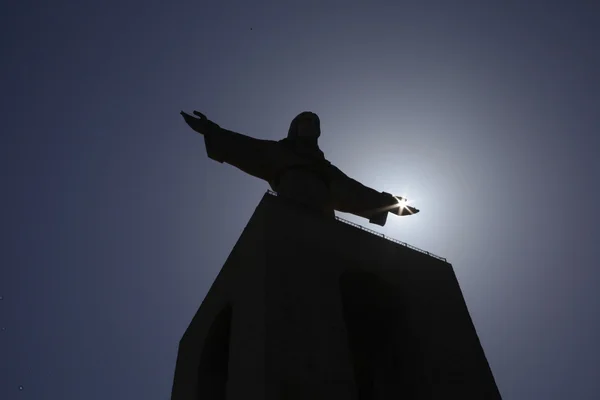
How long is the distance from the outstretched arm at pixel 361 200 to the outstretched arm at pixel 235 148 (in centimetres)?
219

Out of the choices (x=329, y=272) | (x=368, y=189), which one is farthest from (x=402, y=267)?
(x=368, y=189)

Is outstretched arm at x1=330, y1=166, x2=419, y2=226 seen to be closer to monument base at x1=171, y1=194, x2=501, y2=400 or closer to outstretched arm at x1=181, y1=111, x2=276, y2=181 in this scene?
outstretched arm at x1=181, y1=111, x2=276, y2=181

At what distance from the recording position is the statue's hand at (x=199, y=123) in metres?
15.5

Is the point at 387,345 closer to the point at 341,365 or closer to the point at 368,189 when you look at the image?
the point at 341,365

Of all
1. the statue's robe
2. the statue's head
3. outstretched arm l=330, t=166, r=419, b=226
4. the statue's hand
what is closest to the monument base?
the statue's robe

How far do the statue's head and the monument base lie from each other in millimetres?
4902

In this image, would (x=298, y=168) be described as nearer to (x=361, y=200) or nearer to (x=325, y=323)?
(x=361, y=200)

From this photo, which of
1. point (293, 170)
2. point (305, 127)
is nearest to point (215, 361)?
point (293, 170)

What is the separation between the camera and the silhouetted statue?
15305mm

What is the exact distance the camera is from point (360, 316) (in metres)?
13.1

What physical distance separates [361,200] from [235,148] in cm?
437

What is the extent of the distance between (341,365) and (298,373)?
3.22 feet

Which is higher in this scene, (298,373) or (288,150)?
(288,150)

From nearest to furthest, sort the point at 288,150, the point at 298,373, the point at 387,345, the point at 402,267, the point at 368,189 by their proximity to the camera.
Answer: the point at 298,373
the point at 387,345
the point at 402,267
the point at 288,150
the point at 368,189
